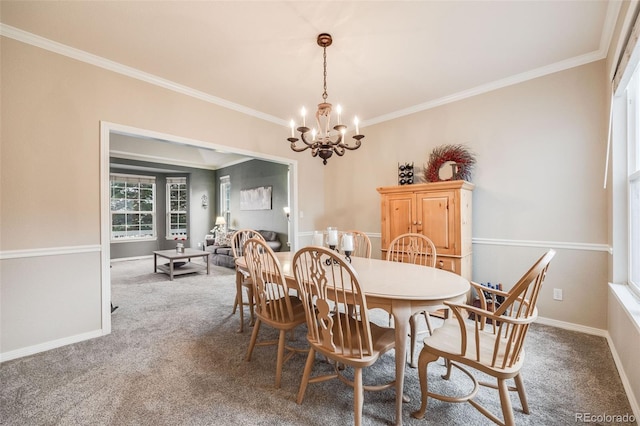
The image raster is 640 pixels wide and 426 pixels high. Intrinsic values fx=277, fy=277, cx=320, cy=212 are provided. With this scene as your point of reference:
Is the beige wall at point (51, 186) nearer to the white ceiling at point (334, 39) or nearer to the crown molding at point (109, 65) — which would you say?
the crown molding at point (109, 65)

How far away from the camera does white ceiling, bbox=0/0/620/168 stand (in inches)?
80.9

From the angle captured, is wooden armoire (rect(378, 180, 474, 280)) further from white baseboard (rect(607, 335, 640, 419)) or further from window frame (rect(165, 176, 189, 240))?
window frame (rect(165, 176, 189, 240))

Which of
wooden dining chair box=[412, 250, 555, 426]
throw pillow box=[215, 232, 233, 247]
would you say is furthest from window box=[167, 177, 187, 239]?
wooden dining chair box=[412, 250, 555, 426]

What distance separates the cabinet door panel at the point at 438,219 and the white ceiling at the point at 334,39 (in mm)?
1336

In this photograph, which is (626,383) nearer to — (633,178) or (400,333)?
(633,178)

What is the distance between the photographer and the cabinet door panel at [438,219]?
3.12 m

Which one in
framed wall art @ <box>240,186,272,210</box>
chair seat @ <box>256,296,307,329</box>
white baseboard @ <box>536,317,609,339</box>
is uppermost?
framed wall art @ <box>240,186,272,210</box>

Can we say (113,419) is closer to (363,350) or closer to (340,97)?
(363,350)

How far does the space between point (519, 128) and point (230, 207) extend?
6.70 m

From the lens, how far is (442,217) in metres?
3.17

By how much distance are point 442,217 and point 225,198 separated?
21.1ft

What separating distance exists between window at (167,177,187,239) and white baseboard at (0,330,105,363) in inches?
210

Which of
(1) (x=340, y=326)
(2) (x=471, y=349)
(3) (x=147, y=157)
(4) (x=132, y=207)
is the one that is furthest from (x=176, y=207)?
(2) (x=471, y=349)

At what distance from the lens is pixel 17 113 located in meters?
2.31
